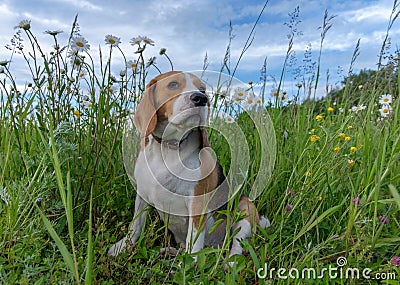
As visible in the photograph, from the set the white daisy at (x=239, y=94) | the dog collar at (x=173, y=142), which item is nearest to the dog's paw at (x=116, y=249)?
the dog collar at (x=173, y=142)

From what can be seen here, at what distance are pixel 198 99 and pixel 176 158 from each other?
1.31 feet

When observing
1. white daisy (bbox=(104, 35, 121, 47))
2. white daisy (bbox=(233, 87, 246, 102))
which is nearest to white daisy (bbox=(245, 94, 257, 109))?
white daisy (bbox=(233, 87, 246, 102))

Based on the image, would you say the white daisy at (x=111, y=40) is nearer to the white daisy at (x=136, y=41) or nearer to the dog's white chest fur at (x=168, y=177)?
the white daisy at (x=136, y=41)

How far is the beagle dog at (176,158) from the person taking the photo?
7.68 feet

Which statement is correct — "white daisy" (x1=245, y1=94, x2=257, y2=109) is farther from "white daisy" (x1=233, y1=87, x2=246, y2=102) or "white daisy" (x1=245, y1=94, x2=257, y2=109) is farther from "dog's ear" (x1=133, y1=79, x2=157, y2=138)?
"dog's ear" (x1=133, y1=79, x2=157, y2=138)

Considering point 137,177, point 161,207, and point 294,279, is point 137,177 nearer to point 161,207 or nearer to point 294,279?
point 161,207

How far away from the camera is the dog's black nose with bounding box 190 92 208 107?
2291mm

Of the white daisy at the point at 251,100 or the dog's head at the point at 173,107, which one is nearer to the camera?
the dog's head at the point at 173,107

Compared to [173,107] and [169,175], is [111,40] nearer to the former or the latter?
[173,107]

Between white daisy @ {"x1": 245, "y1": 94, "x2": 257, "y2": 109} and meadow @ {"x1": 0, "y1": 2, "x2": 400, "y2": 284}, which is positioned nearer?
meadow @ {"x1": 0, "y1": 2, "x2": 400, "y2": 284}

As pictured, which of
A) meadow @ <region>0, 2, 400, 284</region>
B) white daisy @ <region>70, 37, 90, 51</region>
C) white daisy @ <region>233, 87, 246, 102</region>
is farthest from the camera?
white daisy @ <region>233, 87, 246, 102</region>

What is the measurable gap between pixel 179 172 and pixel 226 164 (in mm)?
809

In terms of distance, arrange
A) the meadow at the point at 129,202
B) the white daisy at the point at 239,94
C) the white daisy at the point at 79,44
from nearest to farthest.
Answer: the meadow at the point at 129,202, the white daisy at the point at 79,44, the white daisy at the point at 239,94

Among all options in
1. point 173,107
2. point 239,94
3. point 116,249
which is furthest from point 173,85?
point 239,94
